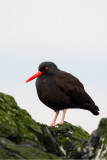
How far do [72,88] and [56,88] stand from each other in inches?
33.1

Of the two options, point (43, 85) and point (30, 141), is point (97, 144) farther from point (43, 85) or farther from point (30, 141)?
point (43, 85)

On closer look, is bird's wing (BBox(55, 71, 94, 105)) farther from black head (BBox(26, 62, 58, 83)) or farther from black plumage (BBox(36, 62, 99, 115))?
black head (BBox(26, 62, 58, 83))

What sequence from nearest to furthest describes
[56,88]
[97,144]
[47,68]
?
1. [97,144]
2. [56,88]
3. [47,68]

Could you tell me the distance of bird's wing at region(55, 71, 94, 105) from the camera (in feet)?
35.6

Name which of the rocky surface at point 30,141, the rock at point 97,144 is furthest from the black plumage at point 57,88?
the rock at point 97,144

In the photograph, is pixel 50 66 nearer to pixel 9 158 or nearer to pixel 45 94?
pixel 45 94

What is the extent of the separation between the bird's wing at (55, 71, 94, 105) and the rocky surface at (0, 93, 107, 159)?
13.4ft

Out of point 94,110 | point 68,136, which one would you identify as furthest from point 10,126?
point 94,110

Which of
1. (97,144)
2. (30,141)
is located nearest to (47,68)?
(30,141)

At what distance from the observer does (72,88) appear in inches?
442

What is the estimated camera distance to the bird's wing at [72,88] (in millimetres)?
10852

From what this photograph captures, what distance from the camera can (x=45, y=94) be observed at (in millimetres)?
10586

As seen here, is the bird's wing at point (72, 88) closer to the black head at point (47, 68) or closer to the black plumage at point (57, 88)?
the black plumage at point (57, 88)

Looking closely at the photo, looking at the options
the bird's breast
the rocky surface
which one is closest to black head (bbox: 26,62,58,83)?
the bird's breast
